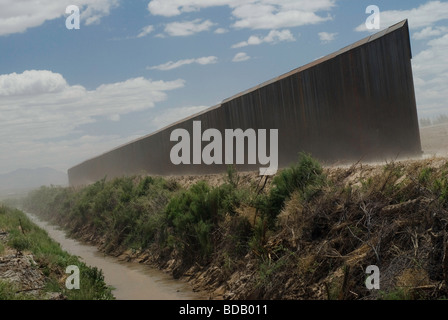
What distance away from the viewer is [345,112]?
14953mm

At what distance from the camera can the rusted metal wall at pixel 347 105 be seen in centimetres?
1312

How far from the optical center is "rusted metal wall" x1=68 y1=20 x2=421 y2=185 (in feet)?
43.1

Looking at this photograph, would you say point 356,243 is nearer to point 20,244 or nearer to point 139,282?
point 139,282

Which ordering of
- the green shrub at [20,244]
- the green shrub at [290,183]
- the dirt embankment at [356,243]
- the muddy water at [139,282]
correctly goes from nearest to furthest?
1. the dirt embankment at [356,243]
2. the green shrub at [290,183]
3. the muddy water at [139,282]
4. the green shrub at [20,244]

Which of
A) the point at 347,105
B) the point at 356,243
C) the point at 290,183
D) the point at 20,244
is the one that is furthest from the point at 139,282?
the point at 356,243

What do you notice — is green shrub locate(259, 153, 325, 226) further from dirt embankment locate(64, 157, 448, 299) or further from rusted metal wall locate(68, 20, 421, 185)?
rusted metal wall locate(68, 20, 421, 185)

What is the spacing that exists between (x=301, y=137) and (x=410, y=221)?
8444 mm

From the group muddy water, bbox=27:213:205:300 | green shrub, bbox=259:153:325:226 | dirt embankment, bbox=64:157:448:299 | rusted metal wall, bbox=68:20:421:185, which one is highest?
rusted metal wall, bbox=68:20:421:185

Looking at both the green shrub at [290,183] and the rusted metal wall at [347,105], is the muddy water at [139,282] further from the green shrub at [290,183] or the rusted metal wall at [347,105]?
the rusted metal wall at [347,105]

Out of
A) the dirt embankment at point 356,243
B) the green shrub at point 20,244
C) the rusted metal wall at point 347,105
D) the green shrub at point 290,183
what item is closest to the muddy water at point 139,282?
the dirt embankment at point 356,243

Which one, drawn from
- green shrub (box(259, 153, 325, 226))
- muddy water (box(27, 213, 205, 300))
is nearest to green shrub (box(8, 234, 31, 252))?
muddy water (box(27, 213, 205, 300))

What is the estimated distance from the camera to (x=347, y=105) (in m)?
14.8

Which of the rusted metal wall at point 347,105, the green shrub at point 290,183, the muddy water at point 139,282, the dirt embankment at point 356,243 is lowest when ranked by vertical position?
the muddy water at point 139,282
